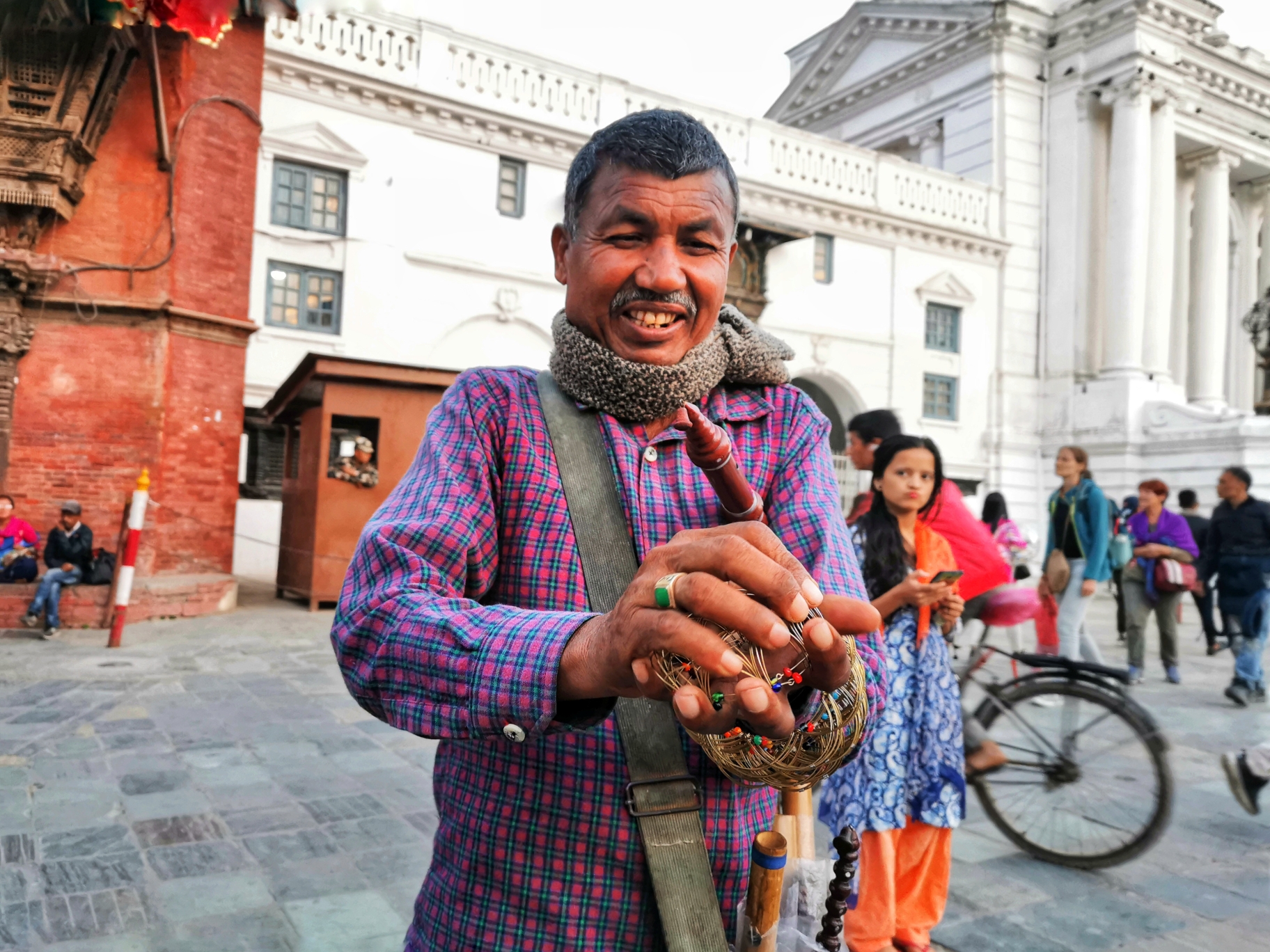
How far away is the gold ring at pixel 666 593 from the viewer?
2.92 ft

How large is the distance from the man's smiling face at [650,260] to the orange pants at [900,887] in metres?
2.57

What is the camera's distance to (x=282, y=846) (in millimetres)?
4078

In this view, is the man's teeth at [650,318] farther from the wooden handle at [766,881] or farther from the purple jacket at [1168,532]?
the purple jacket at [1168,532]

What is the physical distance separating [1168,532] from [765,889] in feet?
31.4

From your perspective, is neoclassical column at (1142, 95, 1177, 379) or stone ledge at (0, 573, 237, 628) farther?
neoclassical column at (1142, 95, 1177, 379)

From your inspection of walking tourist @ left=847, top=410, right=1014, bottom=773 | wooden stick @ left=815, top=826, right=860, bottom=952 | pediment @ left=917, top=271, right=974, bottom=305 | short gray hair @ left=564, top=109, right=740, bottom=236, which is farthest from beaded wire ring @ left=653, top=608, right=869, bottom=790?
pediment @ left=917, top=271, right=974, bottom=305

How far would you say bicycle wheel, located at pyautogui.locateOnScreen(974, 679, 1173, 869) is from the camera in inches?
163

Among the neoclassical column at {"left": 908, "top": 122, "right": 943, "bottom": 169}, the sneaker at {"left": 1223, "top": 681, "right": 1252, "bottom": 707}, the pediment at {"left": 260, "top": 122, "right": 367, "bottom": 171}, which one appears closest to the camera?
the sneaker at {"left": 1223, "top": 681, "right": 1252, "bottom": 707}

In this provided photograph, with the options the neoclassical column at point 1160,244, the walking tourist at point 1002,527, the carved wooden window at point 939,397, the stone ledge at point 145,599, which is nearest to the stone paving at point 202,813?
the stone ledge at point 145,599

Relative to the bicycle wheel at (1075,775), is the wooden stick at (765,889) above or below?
above

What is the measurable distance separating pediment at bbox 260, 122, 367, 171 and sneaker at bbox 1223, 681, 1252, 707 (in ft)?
49.0

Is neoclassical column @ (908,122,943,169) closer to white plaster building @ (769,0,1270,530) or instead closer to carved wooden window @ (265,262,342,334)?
white plaster building @ (769,0,1270,530)

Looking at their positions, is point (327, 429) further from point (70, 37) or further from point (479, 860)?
point (479, 860)

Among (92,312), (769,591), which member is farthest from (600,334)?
(92,312)
